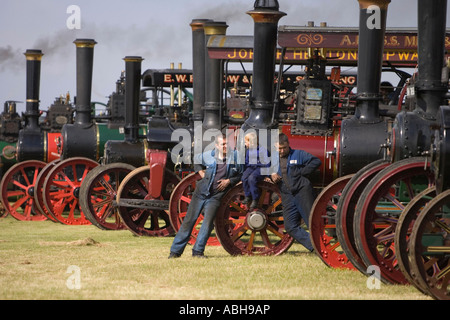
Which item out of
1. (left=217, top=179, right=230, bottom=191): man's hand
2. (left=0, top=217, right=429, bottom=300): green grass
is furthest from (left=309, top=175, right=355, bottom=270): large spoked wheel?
(left=217, top=179, right=230, bottom=191): man's hand

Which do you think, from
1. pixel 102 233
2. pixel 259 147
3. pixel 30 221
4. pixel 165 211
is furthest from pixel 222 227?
A: pixel 30 221

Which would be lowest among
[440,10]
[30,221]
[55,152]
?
[30,221]

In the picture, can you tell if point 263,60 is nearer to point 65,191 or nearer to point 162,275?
point 162,275

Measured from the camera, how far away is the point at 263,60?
33.0ft

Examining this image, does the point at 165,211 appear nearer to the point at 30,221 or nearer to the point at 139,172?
the point at 139,172

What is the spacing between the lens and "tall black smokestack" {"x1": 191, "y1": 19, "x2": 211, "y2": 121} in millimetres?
13352

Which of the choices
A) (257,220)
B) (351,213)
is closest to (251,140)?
(257,220)

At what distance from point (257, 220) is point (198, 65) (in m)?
4.63

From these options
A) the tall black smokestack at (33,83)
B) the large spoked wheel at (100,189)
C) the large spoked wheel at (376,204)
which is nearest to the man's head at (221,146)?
the large spoked wheel at (376,204)

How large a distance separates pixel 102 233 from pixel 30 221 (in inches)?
120

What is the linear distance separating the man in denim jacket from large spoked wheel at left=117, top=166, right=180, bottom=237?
2.23m

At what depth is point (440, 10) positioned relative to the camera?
292 inches

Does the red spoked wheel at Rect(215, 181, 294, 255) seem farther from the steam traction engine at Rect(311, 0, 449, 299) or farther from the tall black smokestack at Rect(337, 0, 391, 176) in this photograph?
the steam traction engine at Rect(311, 0, 449, 299)

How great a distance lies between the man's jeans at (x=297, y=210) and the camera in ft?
29.2
